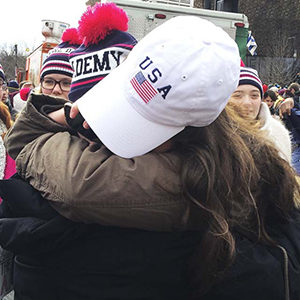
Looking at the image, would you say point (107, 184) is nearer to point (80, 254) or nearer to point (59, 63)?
point (80, 254)

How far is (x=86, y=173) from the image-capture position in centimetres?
118

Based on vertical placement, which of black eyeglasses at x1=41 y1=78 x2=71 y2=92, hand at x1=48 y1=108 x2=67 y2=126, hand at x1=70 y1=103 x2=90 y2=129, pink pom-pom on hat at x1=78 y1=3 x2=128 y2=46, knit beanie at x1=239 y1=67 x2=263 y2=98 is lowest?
black eyeglasses at x1=41 y1=78 x2=71 y2=92

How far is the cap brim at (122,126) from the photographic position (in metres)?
1.27

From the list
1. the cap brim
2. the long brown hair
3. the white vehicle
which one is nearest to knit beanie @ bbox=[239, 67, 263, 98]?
the long brown hair

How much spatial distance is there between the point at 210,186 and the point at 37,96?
2.33 ft

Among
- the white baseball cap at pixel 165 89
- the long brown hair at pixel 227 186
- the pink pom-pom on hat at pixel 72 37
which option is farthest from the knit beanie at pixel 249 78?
the white baseball cap at pixel 165 89

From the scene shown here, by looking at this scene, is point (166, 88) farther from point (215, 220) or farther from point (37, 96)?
point (37, 96)

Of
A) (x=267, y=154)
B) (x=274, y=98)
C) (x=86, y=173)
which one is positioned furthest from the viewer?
(x=274, y=98)

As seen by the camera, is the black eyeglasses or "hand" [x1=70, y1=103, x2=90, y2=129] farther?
the black eyeglasses

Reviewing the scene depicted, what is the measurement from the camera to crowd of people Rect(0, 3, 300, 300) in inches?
47.0

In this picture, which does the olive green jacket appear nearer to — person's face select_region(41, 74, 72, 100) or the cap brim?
the cap brim

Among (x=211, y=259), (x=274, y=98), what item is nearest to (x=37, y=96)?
(x=211, y=259)

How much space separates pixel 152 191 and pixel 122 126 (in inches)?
9.2

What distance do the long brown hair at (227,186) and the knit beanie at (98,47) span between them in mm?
467
